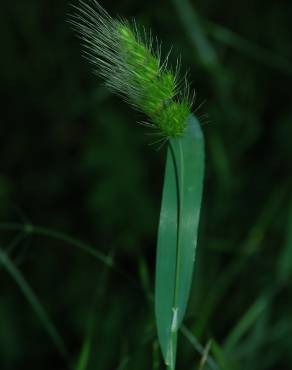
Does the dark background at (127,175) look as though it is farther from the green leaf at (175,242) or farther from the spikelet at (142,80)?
the spikelet at (142,80)

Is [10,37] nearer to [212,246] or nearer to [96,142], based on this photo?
[96,142]

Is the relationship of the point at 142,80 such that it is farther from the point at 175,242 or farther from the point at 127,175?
the point at 127,175

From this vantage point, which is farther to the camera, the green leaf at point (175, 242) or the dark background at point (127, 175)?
the dark background at point (127, 175)

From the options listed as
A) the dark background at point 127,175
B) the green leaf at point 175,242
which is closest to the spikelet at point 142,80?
the green leaf at point 175,242

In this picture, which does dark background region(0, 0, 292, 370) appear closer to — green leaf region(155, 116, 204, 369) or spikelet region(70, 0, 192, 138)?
green leaf region(155, 116, 204, 369)

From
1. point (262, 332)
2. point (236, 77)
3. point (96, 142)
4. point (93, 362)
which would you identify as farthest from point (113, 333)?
point (236, 77)

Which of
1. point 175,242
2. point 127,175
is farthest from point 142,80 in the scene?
point 127,175
